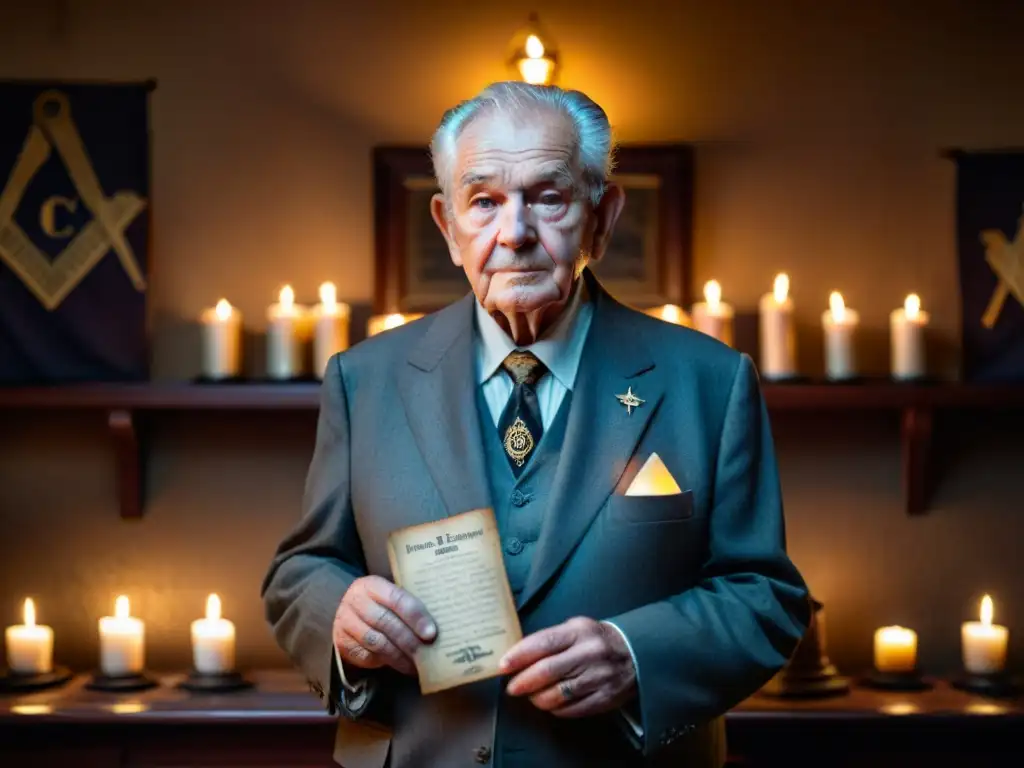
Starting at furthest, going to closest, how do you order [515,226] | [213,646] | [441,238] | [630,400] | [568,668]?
[441,238] < [213,646] < [630,400] < [515,226] < [568,668]

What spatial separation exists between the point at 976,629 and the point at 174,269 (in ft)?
7.54

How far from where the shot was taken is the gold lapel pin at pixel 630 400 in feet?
5.78

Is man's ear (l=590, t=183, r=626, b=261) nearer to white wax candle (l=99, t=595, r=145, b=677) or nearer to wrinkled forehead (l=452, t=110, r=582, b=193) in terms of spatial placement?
wrinkled forehead (l=452, t=110, r=582, b=193)

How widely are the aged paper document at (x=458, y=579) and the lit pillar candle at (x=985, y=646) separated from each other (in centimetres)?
200

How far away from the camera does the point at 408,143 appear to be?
11.1 ft

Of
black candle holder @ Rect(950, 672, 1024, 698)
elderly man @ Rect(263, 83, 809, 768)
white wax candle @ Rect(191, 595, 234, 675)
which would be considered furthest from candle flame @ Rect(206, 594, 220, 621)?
black candle holder @ Rect(950, 672, 1024, 698)

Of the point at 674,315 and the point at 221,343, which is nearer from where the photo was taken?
the point at 674,315

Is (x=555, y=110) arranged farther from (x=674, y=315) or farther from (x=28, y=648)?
(x=28, y=648)

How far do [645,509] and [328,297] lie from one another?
1.70 m

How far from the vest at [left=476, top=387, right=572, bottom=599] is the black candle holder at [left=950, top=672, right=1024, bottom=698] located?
1857 mm

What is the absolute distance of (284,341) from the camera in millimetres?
3186

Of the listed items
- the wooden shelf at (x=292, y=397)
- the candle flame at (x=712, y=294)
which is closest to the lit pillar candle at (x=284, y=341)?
the wooden shelf at (x=292, y=397)

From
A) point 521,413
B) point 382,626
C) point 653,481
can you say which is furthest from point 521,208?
point 382,626

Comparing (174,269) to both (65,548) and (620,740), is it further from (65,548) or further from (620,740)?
(620,740)
